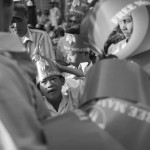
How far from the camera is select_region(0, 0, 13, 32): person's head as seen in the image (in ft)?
4.51

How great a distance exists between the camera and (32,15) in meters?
7.60

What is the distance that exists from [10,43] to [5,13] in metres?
0.10

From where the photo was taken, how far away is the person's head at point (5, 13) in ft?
4.51

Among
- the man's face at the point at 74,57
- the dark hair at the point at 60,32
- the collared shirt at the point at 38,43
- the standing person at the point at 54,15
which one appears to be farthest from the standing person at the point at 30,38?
the standing person at the point at 54,15

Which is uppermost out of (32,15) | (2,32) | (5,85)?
(2,32)

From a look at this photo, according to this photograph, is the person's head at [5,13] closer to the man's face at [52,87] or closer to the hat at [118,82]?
the hat at [118,82]

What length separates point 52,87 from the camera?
289 centimetres

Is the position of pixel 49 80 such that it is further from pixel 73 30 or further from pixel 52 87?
pixel 73 30

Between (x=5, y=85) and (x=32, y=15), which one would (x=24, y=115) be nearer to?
(x=5, y=85)

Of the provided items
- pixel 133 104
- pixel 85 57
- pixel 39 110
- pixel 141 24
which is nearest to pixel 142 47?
pixel 141 24

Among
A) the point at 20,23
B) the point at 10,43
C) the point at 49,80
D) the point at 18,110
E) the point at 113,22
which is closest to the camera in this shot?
the point at 18,110

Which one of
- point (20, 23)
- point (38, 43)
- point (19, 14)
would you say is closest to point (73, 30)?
point (38, 43)

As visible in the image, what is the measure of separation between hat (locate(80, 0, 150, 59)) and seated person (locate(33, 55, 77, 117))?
1.22 m

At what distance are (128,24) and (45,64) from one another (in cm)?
79
